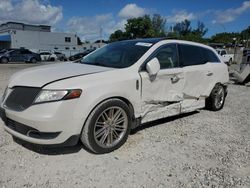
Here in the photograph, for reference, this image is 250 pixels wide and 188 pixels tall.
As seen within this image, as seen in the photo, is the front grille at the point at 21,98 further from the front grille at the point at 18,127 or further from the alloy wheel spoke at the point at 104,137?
the alloy wheel spoke at the point at 104,137

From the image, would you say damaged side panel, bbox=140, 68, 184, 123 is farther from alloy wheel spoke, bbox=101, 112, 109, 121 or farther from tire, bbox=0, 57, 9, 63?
tire, bbox=0, 57, 9, 63

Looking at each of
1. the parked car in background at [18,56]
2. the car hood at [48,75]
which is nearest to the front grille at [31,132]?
the car hood at [48,75]

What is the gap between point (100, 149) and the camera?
3.73 meters

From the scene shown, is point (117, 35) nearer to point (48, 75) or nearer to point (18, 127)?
point (48, 75)

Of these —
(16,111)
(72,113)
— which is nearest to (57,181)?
(72,113)

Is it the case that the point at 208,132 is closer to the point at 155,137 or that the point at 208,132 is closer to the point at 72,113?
the point at 155,137

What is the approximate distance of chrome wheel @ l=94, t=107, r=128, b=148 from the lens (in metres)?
3.72

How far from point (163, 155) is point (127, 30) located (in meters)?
53.4

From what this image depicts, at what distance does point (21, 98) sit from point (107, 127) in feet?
Result: 4.07

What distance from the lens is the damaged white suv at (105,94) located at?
3.30m

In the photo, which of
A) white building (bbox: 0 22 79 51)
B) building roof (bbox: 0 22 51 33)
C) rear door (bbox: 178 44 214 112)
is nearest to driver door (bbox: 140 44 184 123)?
rear door (bbox: 178 44 214 112)

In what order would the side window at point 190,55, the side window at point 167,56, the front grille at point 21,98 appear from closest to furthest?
the front grille at point 21,98, the side window at point 167,56, the side window at point 190,55

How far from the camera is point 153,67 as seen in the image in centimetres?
406

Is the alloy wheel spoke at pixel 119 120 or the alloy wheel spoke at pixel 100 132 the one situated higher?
the alloy wheel spoke at pixel 119 120
